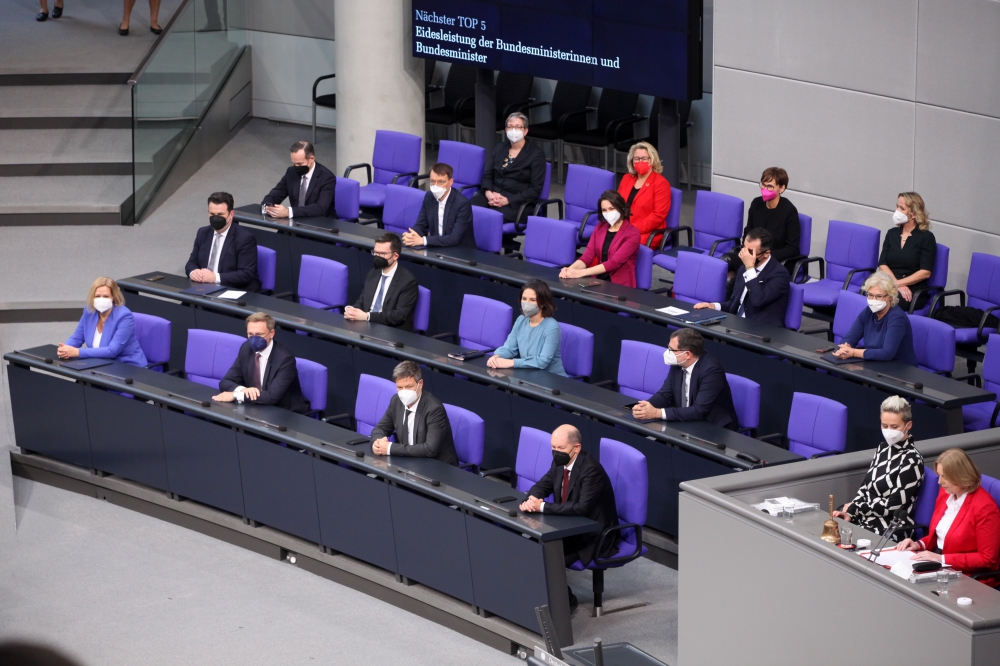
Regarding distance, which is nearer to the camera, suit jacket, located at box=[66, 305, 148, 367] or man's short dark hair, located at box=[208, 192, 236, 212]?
suit jacket, located at box=[66, 305, 148, 367]

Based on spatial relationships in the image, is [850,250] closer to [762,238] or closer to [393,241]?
[762,238]

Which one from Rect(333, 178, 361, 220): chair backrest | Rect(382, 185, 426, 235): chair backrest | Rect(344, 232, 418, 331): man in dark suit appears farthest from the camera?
Rect(333, 178, 361, 220): chair backrest

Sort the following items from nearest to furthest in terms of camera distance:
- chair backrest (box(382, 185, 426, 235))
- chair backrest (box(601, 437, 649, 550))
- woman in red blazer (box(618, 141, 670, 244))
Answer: chair backrest (box(601, 437, 649, 550)) → woman in red blazer (box(618, 141, 670, 244)) → chair backrest (box(382, 185, 426, 235))

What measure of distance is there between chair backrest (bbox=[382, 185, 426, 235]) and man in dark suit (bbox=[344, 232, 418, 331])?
141cm

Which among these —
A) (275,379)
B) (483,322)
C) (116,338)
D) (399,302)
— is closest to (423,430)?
(275,379)

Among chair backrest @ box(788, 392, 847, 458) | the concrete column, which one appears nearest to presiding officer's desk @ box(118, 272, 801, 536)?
chair backrest @ box(788, 392, 847, 458)

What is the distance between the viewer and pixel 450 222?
9.89 metres

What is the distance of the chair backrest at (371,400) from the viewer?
7.60 metres

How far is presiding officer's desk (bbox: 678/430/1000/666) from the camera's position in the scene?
472 cm

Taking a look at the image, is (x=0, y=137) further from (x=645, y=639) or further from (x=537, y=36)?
(x=645, y=639)

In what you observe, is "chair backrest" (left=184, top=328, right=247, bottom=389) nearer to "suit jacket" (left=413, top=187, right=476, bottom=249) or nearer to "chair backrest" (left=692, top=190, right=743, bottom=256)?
"suit jacket" (left=413, top=187, right=476, bottom=249)

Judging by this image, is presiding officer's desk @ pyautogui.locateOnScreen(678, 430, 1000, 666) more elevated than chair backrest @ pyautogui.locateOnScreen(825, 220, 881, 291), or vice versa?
chair backrest @ pyautogui.locateOnScreen(825, 220, 881, 291)

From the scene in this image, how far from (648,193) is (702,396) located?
10.3 ft

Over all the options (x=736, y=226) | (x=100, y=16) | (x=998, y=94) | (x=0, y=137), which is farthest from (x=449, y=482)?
(x=100, y=16)
